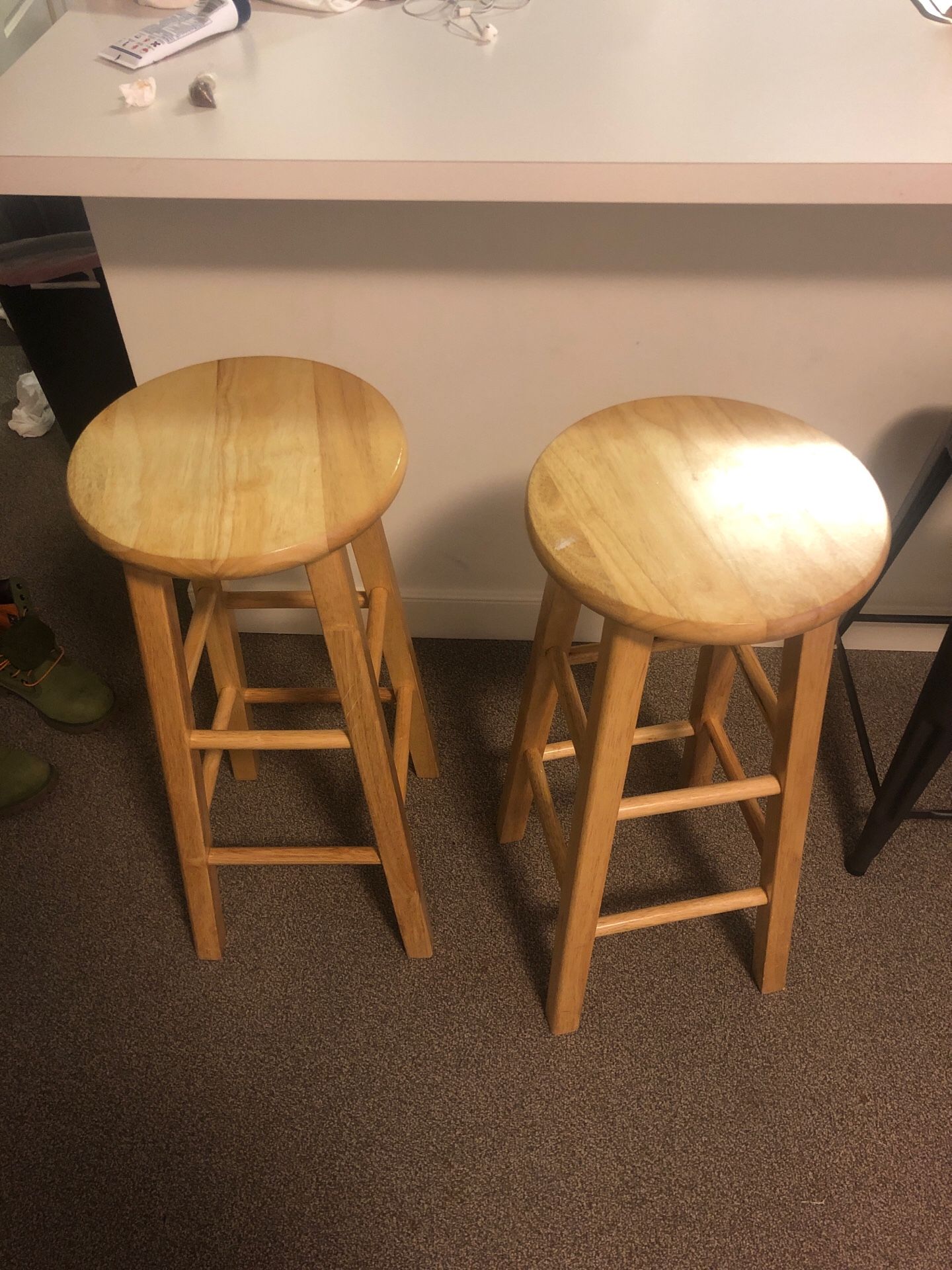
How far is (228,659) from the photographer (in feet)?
4.36

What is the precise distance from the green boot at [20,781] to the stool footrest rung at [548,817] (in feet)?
2.71

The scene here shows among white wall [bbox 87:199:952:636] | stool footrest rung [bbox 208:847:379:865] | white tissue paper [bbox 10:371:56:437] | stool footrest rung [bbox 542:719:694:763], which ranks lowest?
white tissue paper [bbox 10:371:56:437]

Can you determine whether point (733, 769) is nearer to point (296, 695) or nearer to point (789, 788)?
point (789, 788)

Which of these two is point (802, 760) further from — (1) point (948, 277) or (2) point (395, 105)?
(2) point (395, 105)

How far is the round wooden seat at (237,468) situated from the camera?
2.65 feet

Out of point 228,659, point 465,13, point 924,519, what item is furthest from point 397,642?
point 924,519

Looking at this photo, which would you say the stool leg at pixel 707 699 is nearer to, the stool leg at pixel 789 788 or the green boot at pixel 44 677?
the stool leg at pixel 789 788

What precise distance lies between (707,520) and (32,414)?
1906 millimetres

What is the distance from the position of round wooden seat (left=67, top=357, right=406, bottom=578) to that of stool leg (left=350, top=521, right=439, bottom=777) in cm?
18

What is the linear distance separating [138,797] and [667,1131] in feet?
3.15

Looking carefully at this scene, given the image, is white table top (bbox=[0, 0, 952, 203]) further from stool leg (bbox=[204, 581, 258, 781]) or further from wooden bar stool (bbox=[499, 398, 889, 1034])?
Result: stool leg (bbox=[204, 581, 258, 781])

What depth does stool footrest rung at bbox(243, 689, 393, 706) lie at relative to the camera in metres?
1.22

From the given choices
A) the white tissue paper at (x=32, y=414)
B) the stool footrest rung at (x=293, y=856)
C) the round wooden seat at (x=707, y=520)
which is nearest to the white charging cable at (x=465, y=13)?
the round wooden seat at (x=707, y=520)

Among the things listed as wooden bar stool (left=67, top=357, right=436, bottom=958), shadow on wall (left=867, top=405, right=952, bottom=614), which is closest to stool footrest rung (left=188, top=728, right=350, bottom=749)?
wooden bar stool (left=67, top=357, right=436, bottom=958)
